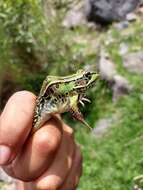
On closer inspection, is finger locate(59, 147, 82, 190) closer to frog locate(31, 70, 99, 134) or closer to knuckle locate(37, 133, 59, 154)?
knuckle locate(37, 133, 59, 154)

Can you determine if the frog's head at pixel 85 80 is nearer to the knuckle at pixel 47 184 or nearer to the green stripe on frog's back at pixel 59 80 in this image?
the green stripe on frog's back at pixel 59 80

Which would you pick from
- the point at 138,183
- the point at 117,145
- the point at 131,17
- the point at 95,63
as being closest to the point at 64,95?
the point at 138,183

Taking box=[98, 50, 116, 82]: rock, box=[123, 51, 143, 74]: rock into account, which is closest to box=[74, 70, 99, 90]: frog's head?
box=[123, 51, 143, 74]: rock

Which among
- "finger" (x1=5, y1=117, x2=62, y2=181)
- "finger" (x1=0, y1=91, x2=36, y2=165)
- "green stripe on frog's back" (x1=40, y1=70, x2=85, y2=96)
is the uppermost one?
"green stripe on frog's back" (x1=40, y1=70, x2=85, y2=96)

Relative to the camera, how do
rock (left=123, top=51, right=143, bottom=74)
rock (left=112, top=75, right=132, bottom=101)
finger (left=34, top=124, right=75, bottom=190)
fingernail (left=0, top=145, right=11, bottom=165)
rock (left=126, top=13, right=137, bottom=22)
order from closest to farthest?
fingernail (left=0, top=145, right=11, bottom=165)
finger (left=34, top=124, right=75, bottom=190)
rock (left=112, top=75, right=132, bottom=101)
rock (left=123, top=51, right=143, bottom=74)
rock (left=126, top=13, right=137, bottom=22)

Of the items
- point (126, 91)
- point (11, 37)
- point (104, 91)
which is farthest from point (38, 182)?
point (11, 37)
